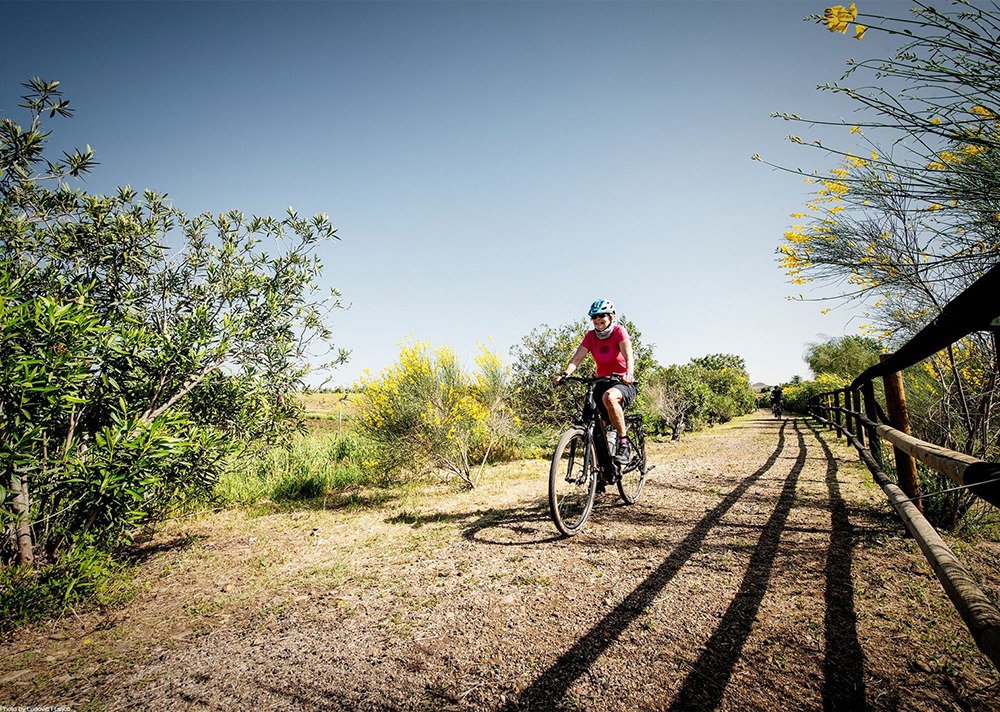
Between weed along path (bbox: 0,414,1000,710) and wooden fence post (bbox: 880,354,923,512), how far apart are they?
45 centimetres

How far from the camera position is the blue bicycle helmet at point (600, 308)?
482 cm

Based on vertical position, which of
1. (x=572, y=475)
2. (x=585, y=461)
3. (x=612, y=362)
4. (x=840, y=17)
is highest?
(x=840, y=17)

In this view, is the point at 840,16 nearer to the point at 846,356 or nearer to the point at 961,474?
the point at 961,474

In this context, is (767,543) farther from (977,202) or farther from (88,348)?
(88,348)

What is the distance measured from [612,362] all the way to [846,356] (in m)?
33.3

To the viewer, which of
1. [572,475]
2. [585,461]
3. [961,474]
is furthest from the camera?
[572,475]

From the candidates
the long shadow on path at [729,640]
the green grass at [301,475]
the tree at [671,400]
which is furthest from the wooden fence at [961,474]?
the tree at [671,400]

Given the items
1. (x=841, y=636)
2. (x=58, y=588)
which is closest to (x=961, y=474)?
(x=841, y=636)

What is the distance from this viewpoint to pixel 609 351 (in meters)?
4.90

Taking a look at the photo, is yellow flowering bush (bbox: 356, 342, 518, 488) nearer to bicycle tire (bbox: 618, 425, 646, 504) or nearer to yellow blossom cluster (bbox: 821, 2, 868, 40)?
bicycle tire (bbox: 618, 425, 646, 504)

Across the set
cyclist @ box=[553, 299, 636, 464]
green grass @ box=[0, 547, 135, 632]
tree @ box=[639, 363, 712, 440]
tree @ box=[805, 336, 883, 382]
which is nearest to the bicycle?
cyclist @ box=[553, 299, 636, 464]

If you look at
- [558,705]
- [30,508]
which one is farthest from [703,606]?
[30,508]

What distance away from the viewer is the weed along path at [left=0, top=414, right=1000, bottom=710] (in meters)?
2.00

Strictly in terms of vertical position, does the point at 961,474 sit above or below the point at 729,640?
above
